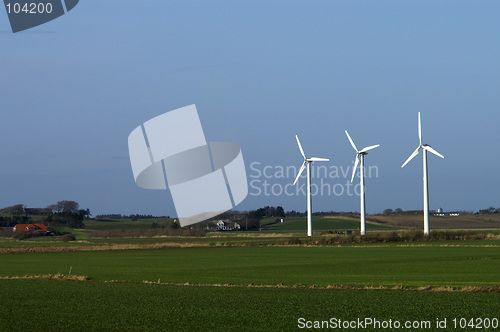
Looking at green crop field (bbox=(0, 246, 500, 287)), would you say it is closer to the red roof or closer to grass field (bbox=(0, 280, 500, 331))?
grass field (bbox=(0, 280, 500, 331))

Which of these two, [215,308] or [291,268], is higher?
[215,308]

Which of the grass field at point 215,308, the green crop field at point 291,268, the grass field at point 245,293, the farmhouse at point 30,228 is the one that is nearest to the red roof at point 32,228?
the farmhouse at point 30,228

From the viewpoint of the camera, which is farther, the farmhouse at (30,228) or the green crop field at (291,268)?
the farmhouse at (30,228)

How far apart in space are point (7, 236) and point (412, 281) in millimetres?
136237

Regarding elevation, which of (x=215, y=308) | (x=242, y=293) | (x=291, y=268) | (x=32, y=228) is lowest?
(x=291, y=268)

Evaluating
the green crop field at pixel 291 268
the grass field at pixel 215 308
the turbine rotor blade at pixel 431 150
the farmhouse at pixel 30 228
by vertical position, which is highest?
the turbine rotor blade at pixel 431 150

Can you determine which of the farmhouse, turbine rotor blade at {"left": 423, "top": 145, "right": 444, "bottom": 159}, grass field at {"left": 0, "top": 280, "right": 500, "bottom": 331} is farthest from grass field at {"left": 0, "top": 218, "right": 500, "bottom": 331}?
the farmhouse

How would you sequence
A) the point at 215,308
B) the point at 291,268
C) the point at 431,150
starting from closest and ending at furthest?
1. the point at 215,308
2. the point at 291,268
3. the point at 431,150

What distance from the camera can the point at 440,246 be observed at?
8638cm

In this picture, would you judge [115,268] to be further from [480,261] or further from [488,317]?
[488,317]

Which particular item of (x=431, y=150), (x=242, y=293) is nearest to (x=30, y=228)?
(x=431, y=150)

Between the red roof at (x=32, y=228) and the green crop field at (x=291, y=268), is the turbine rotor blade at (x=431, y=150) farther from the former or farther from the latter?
the red roof at (x=32, y=228)

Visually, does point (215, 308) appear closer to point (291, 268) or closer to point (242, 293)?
point (242, 293)

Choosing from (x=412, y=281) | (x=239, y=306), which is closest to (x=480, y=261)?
(x=412, y=281)
